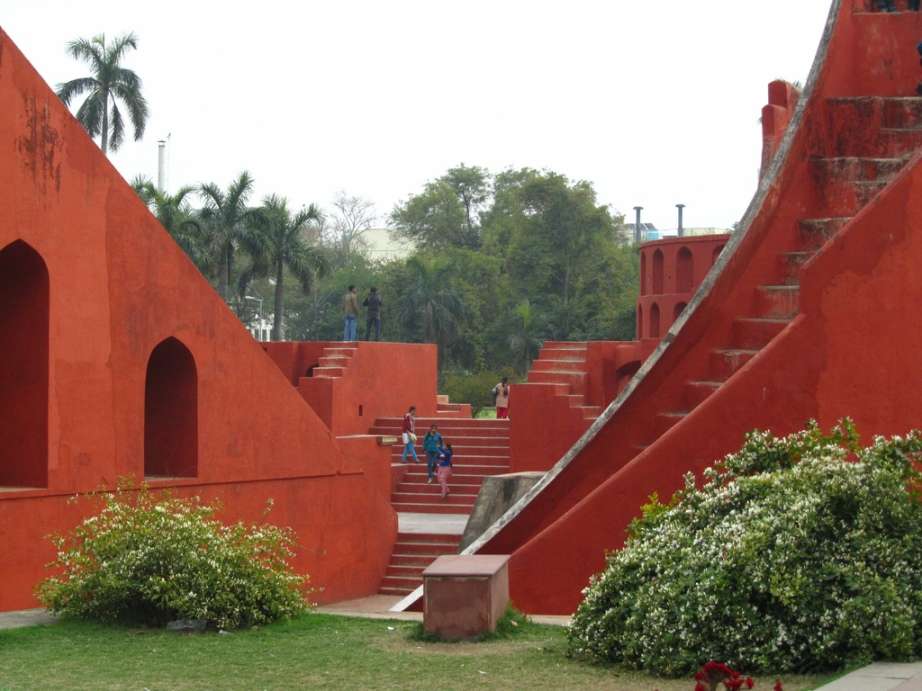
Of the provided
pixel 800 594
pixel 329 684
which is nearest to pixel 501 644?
pixel 329 684

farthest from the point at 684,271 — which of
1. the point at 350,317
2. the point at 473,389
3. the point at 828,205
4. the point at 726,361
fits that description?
the point at 726,361

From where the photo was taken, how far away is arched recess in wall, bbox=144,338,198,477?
12.6m

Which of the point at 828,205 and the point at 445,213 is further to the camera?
the point at 445,213

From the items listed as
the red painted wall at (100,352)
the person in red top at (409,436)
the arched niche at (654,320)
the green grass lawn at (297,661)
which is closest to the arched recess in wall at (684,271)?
the arched niche at (654,320)

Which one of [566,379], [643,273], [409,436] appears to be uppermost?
[643,273]

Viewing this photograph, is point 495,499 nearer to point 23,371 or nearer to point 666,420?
point 666,420

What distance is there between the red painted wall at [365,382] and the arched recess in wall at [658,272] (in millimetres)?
4908

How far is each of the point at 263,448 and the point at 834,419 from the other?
6.04m

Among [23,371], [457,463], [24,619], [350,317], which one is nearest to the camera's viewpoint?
[24,619]

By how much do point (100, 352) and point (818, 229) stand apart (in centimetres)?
547

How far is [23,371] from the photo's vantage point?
1086cm

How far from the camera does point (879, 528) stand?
6469mm

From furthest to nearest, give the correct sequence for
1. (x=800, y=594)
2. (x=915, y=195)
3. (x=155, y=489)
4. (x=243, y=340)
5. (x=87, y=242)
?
(x=243, y=340)
(x=155, y=489)
(x=87, y=242)
(x=915, y=195)
(x=800, y=594)

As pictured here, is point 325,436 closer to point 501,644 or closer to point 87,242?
point 87,242
